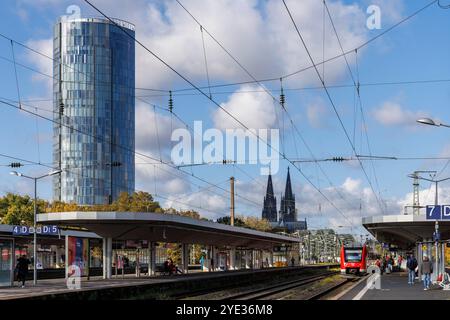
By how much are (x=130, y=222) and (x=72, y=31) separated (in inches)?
5137

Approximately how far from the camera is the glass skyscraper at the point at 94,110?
A: 15525 centimetres

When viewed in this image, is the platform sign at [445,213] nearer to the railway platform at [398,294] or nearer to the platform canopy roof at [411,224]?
the railway platform at [398,294]

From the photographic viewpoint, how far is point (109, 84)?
561 feet

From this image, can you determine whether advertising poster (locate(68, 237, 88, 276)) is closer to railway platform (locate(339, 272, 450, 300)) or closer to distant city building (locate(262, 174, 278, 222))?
railway platform (locate(339, 272, 450, 300))

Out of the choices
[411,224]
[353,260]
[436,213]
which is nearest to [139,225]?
[411,224]

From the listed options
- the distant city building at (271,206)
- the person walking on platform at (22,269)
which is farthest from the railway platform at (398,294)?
the distant city building at (271,206)

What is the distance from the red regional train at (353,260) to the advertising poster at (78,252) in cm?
2783

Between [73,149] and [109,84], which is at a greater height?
[109,84]

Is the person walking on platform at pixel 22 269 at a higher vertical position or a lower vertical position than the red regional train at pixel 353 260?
higher

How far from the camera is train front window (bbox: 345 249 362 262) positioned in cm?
6109

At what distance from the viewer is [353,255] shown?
61.3 meters
